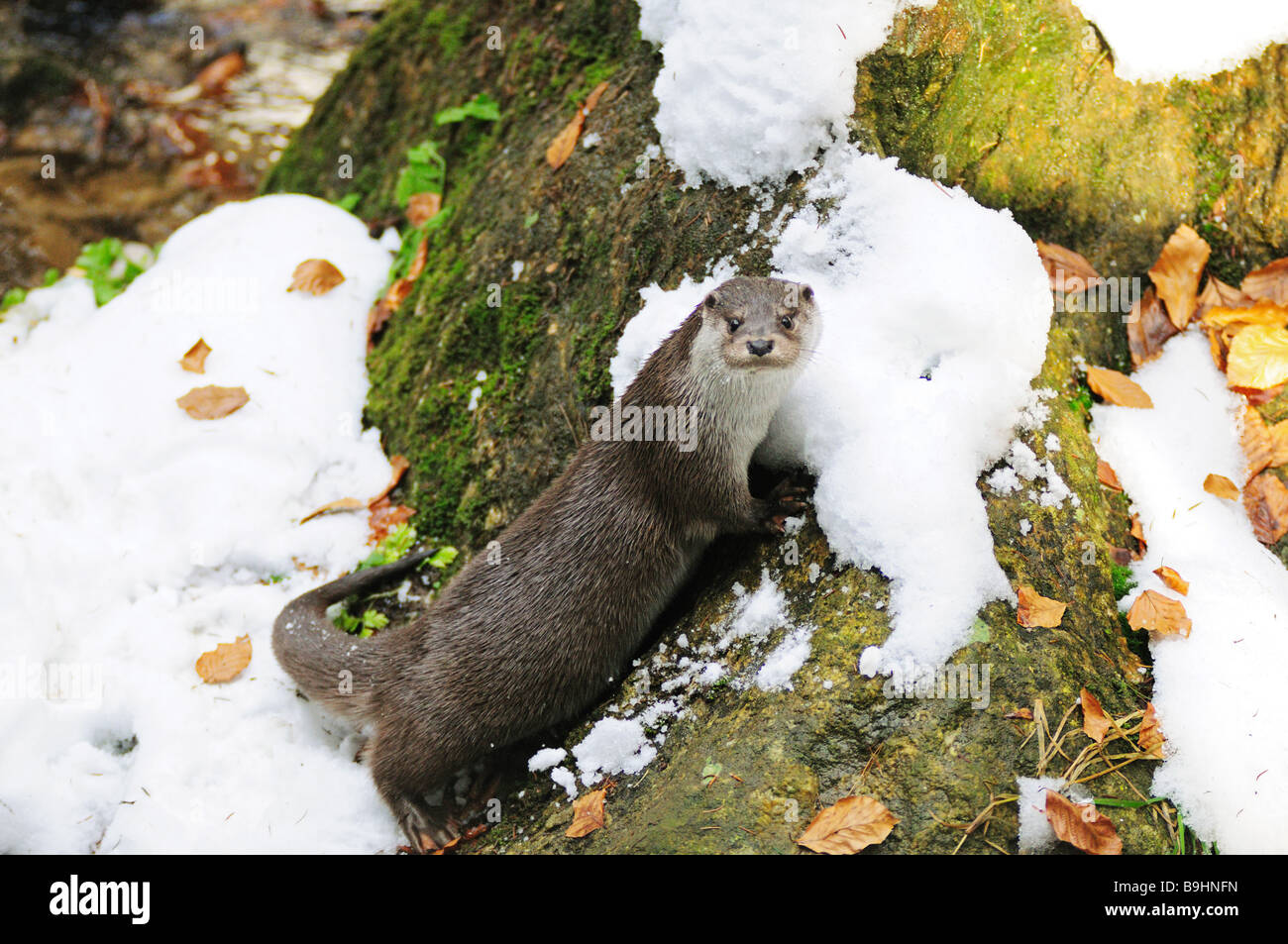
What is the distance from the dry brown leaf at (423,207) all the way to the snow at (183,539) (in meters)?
0.26

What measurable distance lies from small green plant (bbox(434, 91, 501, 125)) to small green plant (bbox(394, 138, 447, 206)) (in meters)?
0.16

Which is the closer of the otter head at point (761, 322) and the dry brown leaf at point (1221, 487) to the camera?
the otter head at point (761, 322)

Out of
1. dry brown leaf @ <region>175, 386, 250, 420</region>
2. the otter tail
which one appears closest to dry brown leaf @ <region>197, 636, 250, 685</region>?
the otter tail

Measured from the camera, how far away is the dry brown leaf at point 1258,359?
125 inches

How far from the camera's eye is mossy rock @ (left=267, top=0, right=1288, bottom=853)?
246 centimetres

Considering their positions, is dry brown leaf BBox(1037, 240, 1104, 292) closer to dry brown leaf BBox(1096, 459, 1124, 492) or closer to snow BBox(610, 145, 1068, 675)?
snow BBox(610, 145, 1068, 675)

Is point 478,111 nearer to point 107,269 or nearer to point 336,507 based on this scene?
point 336,507

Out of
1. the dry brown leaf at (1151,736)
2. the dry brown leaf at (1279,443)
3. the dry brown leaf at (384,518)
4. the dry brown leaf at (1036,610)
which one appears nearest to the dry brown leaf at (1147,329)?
the dry brown leaf at (1279,443)

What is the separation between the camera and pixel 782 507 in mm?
2973

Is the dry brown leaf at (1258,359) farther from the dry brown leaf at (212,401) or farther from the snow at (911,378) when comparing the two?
the dry brown leaf at (212,401)
